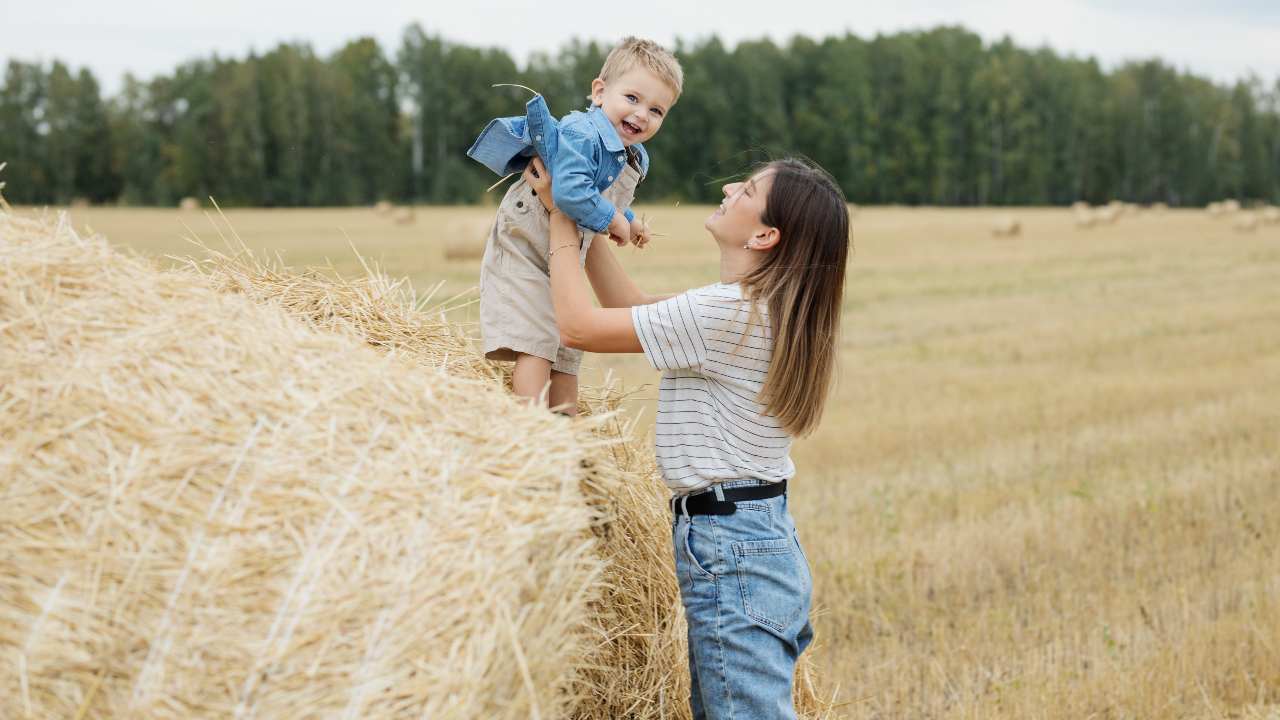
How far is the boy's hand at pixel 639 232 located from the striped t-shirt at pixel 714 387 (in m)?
0.38

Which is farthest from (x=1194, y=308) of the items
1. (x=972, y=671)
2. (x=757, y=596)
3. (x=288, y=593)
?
(x=288, y=593)

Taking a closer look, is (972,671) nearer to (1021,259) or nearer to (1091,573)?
(1091,573)

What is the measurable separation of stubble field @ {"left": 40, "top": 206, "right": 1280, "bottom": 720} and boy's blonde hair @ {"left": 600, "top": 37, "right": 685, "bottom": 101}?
2.89 feet

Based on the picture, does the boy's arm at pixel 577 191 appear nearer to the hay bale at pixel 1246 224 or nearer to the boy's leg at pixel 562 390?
the boy's leg at pixel 562 390

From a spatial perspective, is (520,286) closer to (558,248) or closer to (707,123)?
(558,248)

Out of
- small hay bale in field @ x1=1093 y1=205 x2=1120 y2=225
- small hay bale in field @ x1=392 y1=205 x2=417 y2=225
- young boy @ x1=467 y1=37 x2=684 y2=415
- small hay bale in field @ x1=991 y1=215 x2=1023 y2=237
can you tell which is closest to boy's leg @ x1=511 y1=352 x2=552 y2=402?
young boy @ x1=467 y1=37 x2=684 y2=415

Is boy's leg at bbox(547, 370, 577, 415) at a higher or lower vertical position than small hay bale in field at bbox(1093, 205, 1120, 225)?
higher

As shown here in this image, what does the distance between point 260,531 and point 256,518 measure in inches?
1.0

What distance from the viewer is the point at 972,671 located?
4.65 meters

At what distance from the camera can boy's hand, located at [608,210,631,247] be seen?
308 centimetres

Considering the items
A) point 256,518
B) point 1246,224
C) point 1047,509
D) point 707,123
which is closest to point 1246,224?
point 1246,224

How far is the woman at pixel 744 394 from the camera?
110 inches

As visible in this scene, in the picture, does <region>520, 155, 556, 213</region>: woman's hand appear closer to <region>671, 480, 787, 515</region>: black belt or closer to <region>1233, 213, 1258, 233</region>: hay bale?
<region>671, 480, 787, 515</region>: black belt

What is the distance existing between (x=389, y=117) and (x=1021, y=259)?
43211 millimetres
